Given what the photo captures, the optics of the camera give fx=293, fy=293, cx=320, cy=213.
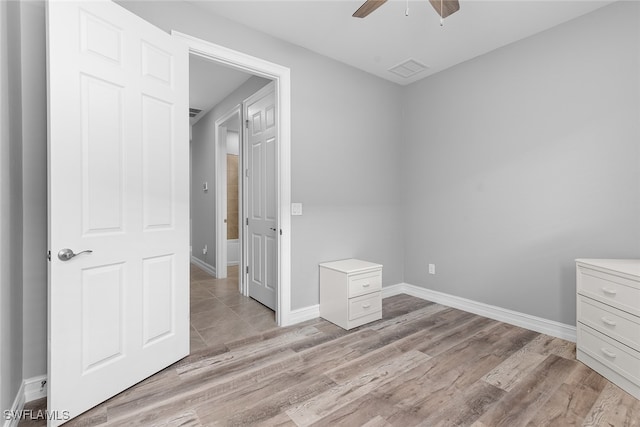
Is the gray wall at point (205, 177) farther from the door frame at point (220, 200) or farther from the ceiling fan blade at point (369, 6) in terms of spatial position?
the ceiling fan blade at point (369, 6)

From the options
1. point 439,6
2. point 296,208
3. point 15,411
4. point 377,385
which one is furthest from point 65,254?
point 439,6

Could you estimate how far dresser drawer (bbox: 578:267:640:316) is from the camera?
1.79 metres

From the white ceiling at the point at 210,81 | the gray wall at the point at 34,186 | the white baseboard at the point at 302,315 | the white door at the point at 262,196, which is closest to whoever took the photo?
the gray wall at the point at 34,186

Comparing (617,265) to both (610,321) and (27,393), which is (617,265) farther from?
(27,393)

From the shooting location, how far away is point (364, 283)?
9.39 ft

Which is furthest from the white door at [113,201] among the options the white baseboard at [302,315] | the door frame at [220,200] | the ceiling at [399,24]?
the door frame at [220,200]

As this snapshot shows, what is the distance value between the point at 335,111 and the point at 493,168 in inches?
68.7

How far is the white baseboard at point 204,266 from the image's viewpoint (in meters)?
4.95

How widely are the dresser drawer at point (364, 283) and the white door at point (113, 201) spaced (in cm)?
144

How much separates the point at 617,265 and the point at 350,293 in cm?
194

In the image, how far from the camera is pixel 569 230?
8.25 ft

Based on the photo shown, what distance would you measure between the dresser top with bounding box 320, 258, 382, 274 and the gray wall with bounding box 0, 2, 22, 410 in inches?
87.2

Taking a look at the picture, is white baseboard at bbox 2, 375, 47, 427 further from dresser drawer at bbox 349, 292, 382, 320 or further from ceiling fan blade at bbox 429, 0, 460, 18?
ceiling fan blade at bbox 429, 0, 460, 18

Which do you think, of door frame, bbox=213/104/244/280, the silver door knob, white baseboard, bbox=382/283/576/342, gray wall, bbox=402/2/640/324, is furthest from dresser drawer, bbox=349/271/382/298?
door frame, bbox=213/104/244/280
